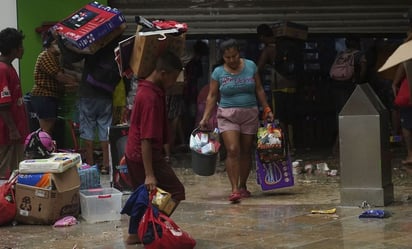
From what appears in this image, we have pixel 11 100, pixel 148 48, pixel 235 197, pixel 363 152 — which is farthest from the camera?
pixel 235 197

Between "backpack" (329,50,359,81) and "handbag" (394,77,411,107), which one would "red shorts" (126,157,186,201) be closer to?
"handbag" (394,77,411,107)

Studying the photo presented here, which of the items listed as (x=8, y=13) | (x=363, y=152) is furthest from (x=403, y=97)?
(x=8, y=13)

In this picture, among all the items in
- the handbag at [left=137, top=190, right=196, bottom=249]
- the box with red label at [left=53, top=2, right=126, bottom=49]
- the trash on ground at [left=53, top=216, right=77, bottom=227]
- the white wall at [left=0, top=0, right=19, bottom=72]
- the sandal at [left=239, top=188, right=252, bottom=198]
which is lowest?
the sandal at [left=239, top=188, right=252, bottom=198]

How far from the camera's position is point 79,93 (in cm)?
975

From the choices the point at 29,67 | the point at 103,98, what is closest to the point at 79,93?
the point at 103,98

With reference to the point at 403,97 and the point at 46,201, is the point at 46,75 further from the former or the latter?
the point at 403,97

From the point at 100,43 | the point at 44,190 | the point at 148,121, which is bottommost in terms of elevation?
the point at 44,190

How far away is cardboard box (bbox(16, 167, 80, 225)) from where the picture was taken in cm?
696

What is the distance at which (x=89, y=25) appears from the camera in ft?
29.9

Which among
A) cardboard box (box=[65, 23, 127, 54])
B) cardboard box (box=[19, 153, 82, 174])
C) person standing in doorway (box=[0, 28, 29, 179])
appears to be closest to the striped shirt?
cardboard box (box=[65, 23, 127, 54])

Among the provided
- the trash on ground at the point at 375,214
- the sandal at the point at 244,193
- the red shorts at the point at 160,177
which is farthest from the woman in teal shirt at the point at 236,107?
the red shorts at the point at 160,177

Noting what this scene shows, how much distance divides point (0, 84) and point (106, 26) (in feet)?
6.46

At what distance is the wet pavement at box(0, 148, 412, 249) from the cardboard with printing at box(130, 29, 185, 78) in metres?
1.47

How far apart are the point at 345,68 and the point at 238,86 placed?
3.91m
